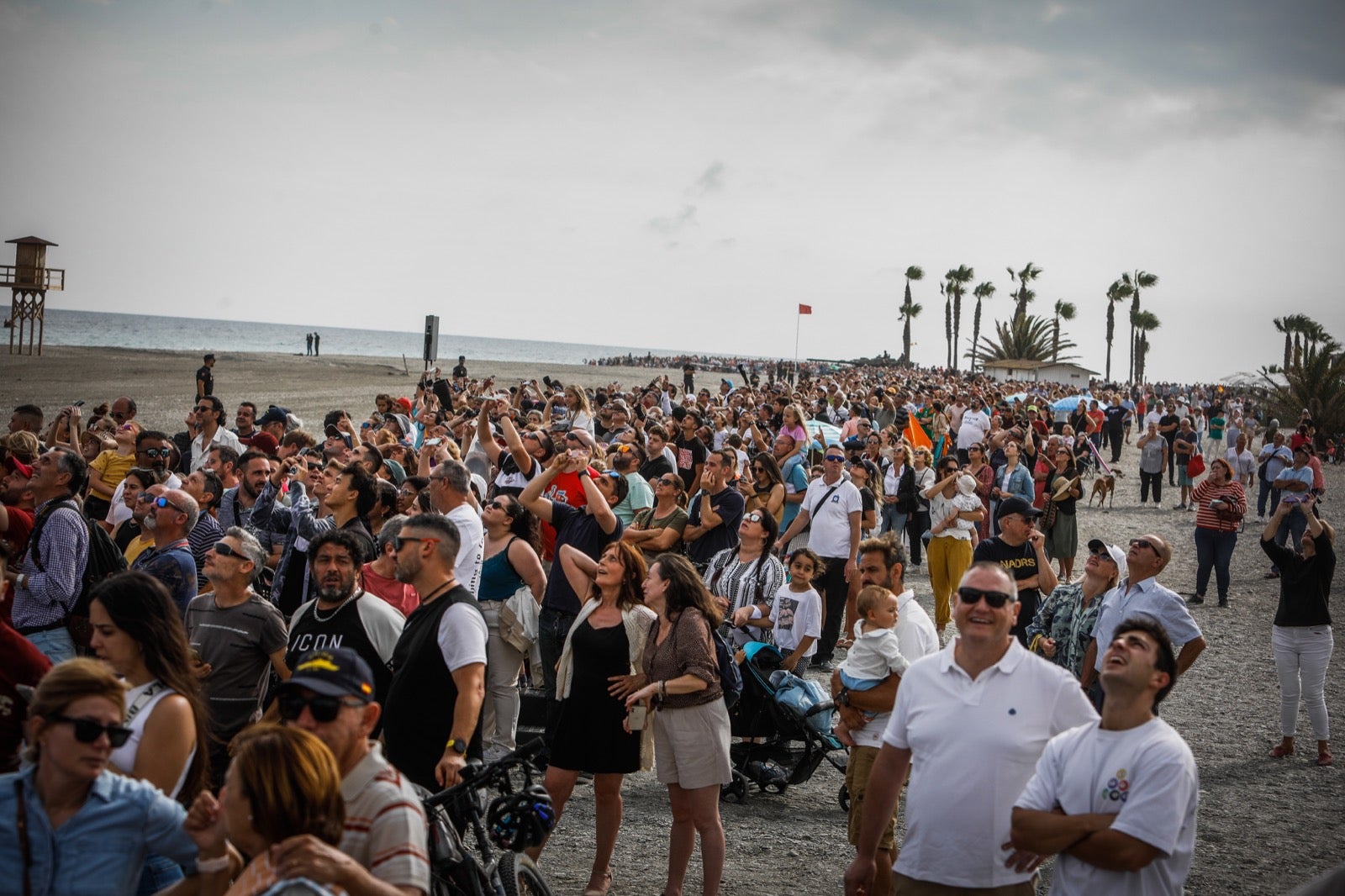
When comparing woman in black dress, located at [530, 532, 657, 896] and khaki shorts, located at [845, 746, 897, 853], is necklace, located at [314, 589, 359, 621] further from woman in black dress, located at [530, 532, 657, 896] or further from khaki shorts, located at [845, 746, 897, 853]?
khaki shorts, located at [845, 746, 897, 853]

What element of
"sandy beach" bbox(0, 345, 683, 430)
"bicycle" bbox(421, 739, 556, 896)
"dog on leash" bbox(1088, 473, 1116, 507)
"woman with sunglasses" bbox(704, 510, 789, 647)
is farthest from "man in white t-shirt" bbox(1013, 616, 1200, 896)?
"sandy beach" bbox(0, 345, 683, 430)

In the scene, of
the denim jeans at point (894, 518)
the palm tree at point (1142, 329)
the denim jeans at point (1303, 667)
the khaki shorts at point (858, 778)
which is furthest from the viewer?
the palm tree at point (1142, 329)

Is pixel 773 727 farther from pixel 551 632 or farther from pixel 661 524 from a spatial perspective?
pixel 661 524

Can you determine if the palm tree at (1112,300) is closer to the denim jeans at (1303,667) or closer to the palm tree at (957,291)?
the palm tree at (957,291)

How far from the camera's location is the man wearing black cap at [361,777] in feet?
9.51

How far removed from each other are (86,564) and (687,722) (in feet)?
10.7

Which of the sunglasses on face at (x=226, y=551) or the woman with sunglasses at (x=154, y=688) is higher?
the sunglasses on face at (x=226, y=551)

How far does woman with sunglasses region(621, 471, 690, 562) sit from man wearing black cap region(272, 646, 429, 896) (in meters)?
5.14

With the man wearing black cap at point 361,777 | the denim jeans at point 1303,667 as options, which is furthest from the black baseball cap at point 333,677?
the denim jeans at point 1303,667

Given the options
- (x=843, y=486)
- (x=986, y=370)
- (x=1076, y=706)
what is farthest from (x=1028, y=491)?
(x=986, y=370)

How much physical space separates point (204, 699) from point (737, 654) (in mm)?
3580

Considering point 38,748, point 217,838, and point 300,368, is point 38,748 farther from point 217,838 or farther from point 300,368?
point 300,368

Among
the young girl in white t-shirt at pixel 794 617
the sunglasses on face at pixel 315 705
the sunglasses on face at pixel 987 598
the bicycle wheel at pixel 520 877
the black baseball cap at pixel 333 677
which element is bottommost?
the bicycle wheel at pixel 520 877

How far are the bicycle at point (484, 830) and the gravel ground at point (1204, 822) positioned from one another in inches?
46.3
